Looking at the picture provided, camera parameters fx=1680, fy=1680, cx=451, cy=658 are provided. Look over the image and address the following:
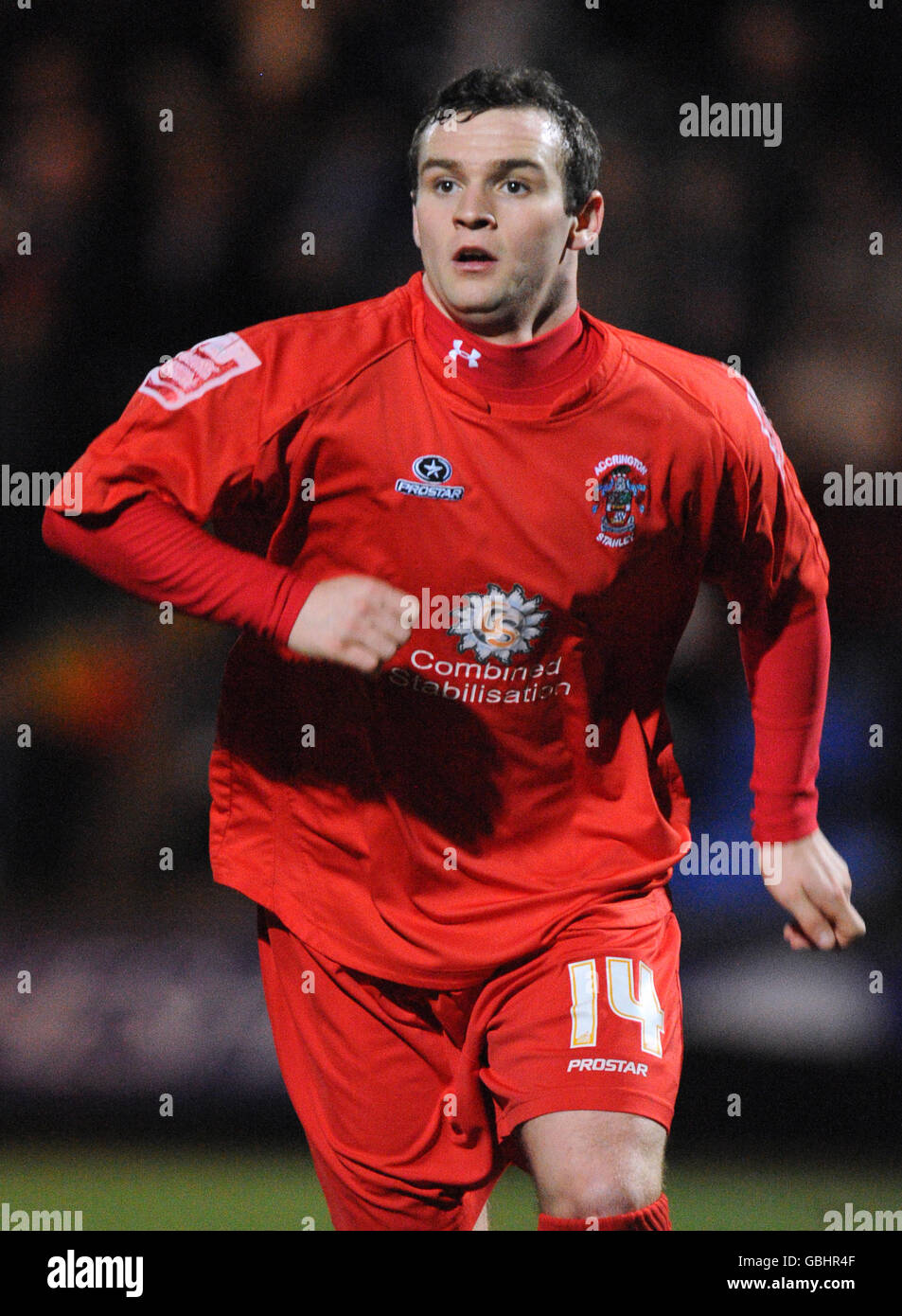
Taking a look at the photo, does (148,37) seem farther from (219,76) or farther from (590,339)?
(590,339)

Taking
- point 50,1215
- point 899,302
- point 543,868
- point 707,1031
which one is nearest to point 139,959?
point 50,1215

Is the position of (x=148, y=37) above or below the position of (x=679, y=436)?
above

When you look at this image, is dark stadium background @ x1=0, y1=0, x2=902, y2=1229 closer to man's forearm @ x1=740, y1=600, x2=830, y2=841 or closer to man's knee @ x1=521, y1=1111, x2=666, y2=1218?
man's forearm @ x1=740, y1=600, x2=830, y2=841

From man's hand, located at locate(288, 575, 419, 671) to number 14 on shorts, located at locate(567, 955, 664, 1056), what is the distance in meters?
0.61

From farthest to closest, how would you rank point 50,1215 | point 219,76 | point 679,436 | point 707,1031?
point 707,1031 < point 219,76 < point 50,1215 < point 679,436

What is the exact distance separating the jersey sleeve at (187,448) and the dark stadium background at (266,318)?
1.33m

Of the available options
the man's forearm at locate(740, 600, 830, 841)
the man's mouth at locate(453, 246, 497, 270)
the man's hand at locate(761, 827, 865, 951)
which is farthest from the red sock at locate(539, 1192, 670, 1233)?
the man's mouth at locate(453, 246, 497, 270)

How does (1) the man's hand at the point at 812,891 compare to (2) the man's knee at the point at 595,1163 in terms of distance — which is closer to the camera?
(2) the man's knee at the point at 595,1163

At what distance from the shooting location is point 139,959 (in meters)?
4.04

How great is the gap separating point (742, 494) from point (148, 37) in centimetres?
190

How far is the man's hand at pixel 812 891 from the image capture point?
115 inches

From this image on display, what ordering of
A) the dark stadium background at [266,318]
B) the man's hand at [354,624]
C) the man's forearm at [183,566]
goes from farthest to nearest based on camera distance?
the dark stadium background at [266,318]
the man's forearm at [183,566]
the man's hand at [354,624]

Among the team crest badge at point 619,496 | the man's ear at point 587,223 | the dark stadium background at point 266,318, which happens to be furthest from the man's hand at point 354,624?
the dark stadium background at point 266,318

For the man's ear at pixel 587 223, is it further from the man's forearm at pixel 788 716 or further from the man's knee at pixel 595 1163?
the man's knee at pixel 595 1163
